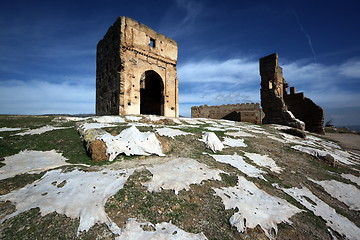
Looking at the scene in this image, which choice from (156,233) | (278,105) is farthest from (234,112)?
(156,233)

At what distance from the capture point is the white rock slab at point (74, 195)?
2398 mm

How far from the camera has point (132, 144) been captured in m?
5.06

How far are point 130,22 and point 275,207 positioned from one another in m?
13.5

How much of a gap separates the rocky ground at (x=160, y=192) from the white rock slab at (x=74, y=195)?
15 millimetres

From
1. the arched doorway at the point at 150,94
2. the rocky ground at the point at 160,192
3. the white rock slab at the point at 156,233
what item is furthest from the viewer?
the arched doorway at the point at 150,94

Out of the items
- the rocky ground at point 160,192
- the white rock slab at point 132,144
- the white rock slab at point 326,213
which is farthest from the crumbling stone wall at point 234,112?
the white rock slab at point 132,144

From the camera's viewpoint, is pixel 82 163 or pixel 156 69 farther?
pixel 156 69

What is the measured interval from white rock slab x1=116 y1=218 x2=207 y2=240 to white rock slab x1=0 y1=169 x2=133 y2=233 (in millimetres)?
146

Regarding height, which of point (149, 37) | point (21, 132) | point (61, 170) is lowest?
point (61, 170)

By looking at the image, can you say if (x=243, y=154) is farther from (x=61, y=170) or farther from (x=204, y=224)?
(x=61, y=170)

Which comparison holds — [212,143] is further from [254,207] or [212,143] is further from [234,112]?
[234,112]

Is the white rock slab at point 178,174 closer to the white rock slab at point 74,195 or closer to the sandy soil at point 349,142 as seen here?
the white rock slab at point 74,195

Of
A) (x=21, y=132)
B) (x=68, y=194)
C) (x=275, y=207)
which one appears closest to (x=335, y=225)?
(x=275, y=207)

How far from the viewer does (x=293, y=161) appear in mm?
6211
